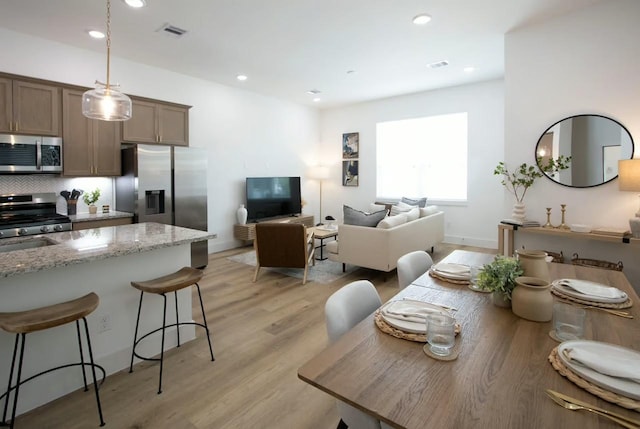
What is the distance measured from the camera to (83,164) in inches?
158

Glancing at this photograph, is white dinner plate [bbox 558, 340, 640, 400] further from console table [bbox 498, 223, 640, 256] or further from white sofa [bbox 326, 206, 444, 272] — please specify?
white sofa [bbox 326, 206, 444, 272]

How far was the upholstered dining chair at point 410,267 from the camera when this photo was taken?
6.53 ft

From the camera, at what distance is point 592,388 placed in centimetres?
87

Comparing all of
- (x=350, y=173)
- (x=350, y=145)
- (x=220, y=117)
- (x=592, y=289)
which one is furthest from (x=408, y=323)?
(x=350, y=145)

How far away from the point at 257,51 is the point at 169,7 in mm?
1309

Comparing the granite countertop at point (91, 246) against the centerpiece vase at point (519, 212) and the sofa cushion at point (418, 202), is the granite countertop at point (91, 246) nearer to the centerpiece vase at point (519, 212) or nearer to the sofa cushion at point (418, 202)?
the centerpiece vase at point (519, 212)

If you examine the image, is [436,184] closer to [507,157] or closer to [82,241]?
[507,157]

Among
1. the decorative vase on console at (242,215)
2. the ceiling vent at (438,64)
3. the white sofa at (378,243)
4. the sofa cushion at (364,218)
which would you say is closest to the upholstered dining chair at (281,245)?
the white sofa at (378,243)

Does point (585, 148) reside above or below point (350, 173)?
below

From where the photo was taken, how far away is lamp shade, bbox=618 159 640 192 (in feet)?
9.53

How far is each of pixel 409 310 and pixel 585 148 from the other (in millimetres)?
3315

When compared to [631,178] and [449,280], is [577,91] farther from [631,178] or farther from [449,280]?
[449,280]

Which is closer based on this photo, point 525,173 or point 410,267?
point 410,267

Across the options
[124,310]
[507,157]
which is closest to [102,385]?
[124,310]
